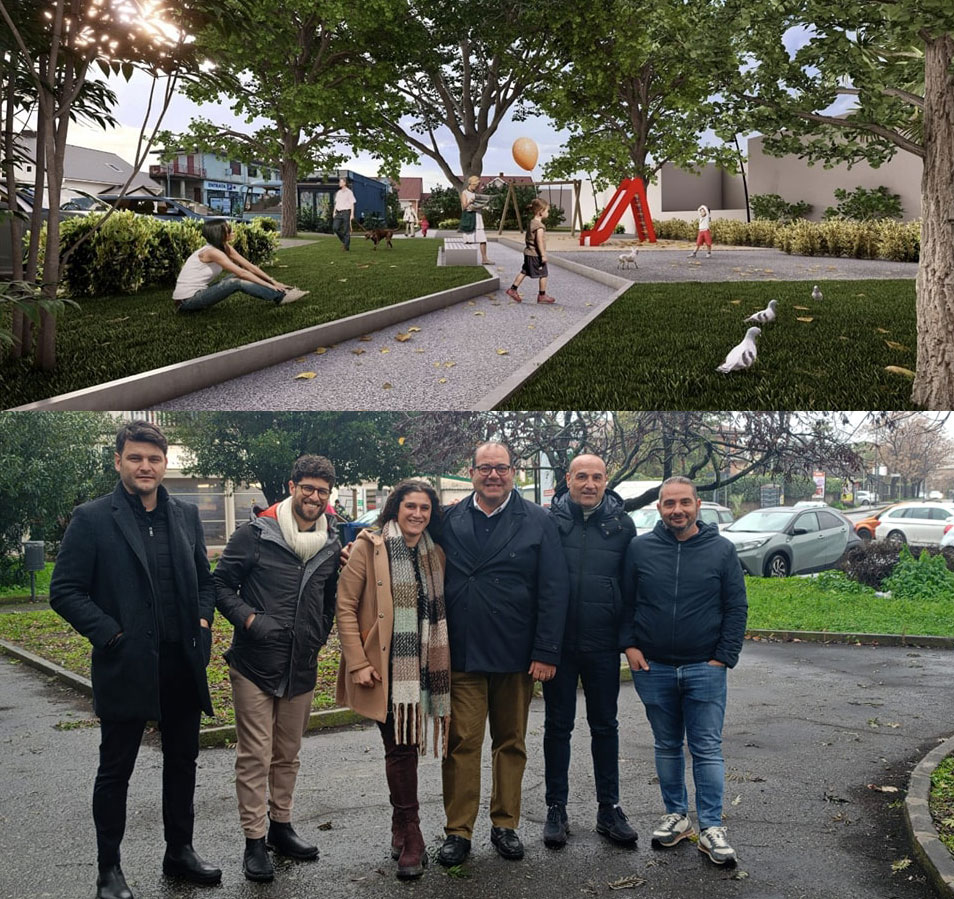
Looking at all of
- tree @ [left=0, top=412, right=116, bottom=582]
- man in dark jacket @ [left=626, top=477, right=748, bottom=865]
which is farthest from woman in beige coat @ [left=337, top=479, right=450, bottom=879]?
tree @ [left=0, top=412, right=116, bottom=582]

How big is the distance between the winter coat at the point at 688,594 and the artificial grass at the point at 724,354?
6.77 ft

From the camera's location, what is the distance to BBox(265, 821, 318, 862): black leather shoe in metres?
4.39

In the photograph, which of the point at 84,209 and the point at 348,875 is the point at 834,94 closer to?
the point at 348,875

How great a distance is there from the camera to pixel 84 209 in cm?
1299

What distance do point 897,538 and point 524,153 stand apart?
773 cm

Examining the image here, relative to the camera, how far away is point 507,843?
4477 millimetres

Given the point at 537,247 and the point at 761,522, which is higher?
the point at 537,247

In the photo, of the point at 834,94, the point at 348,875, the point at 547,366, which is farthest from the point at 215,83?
the point at 348,875

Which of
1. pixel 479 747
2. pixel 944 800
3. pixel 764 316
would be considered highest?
pixel 764 316

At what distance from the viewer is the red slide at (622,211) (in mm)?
17750

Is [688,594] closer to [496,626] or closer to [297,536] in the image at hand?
[496,626]

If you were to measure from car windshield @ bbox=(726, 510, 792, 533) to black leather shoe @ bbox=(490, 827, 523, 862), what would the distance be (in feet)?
8.16

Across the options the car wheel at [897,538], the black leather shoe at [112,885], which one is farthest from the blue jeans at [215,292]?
the black leather shoe at [112,885]

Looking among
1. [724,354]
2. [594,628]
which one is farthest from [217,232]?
[594,628]
